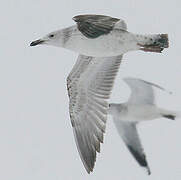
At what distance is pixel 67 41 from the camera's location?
5.42 meters

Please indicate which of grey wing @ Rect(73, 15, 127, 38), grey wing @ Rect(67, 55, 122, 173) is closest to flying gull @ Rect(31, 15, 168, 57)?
grey wing @ Rect(73, 15, 127, 38)

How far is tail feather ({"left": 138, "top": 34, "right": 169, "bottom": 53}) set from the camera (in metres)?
5.37

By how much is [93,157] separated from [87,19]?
4.10ft

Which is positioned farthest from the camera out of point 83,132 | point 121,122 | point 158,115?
point 121,122

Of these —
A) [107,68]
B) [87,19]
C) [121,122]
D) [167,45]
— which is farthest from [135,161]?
[87,19]

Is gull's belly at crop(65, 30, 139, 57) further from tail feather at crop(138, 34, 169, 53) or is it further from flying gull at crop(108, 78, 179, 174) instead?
flying gull at crop(108, 78, 179, 174)

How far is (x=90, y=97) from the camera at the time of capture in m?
6.02

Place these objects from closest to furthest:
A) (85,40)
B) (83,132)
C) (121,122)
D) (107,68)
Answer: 1. (85,40)
2. (83,132)
3. (107,68)
4. (121,122)

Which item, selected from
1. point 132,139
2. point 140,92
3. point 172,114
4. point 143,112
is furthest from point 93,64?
point 132,139

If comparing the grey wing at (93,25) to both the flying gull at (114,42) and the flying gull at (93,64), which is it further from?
the flying gull at (114,42)

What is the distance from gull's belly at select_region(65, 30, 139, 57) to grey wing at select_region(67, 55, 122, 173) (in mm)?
667

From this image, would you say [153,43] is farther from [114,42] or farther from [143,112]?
[143,112]

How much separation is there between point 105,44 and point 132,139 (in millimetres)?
2533

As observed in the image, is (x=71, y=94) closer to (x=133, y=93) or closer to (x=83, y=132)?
(x=83, y=132)
